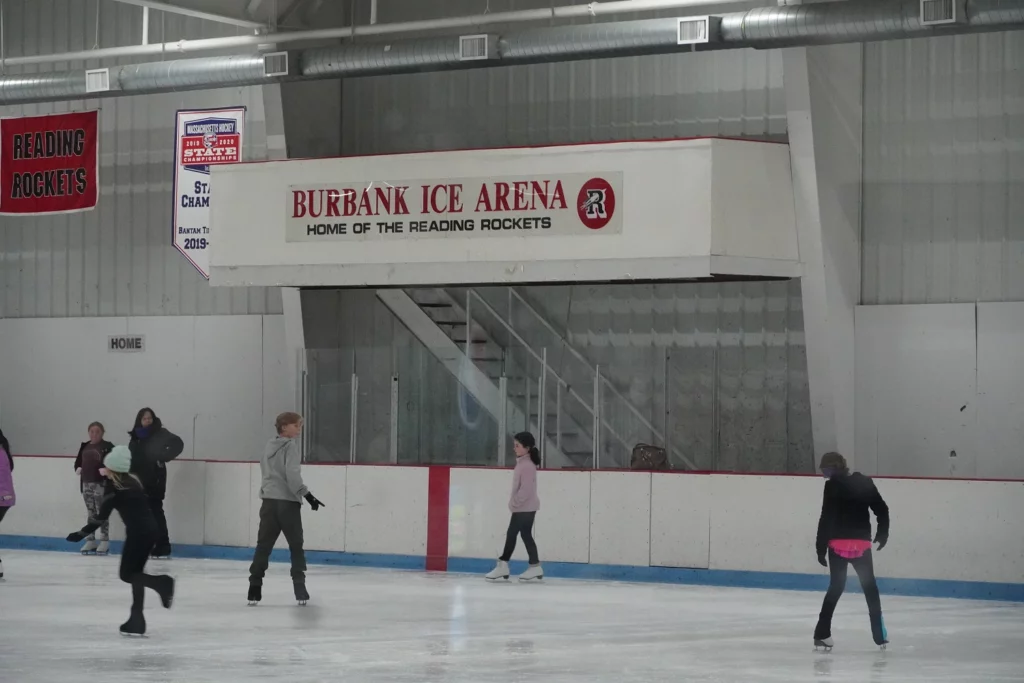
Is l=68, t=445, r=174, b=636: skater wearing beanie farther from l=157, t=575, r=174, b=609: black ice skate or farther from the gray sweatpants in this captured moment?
the gray sweatpants

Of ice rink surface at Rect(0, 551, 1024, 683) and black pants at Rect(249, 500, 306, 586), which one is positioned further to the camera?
black pants at Rect(249, 500, 306, 586)

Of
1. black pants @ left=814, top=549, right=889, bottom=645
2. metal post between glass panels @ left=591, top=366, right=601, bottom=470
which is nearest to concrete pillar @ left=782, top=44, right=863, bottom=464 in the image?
metal post between glass panels @ left=591, top=366, right=601, bottom=470

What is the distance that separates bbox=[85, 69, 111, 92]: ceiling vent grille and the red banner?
1.73m

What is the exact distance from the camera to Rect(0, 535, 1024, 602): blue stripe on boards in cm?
1550

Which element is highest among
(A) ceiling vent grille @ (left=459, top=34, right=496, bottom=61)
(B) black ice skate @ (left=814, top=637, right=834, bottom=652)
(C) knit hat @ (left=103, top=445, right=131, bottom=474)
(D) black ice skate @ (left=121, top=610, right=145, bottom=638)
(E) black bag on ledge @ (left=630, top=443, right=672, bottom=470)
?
(A) ceiling vent grille @ (left=459, top=34, right=496, bottom=61)

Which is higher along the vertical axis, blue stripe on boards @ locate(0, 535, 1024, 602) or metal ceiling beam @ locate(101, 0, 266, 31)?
metal ceiling beam @ locate(101, 0, 266, 31)

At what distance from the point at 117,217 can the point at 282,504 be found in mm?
11881

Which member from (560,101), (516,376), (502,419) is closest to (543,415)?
(502,419)

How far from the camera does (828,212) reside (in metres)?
18.4

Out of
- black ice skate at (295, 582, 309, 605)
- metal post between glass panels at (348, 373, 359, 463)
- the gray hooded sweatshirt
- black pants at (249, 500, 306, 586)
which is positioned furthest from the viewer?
metal post between glass panels at (348, 373, 359, 463)

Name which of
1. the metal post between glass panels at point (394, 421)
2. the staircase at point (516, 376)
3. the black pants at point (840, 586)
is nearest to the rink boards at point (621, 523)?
the metal post between glass panels at point (394, 421)

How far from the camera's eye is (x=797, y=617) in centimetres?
1375

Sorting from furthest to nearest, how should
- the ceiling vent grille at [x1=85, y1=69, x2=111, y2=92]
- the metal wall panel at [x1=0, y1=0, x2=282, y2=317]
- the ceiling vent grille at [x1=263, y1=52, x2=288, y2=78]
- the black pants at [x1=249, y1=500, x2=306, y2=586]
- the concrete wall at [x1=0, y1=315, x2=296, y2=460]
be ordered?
the metal wall panel at [x1=0, y1=0, x2=282, y2=317], the concrete wall at [x1=0, y1=315, x2=296, y2=460], the ceiling vent grille at [x1=85, y1=69, x2=111, y2=92], the ceiling vent grille at [x1=263, y1=52, x2=288, y2=78], the black pants at [x1=249, y1=500, x2=306, y2=586]

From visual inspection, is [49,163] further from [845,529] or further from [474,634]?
[845,529]
